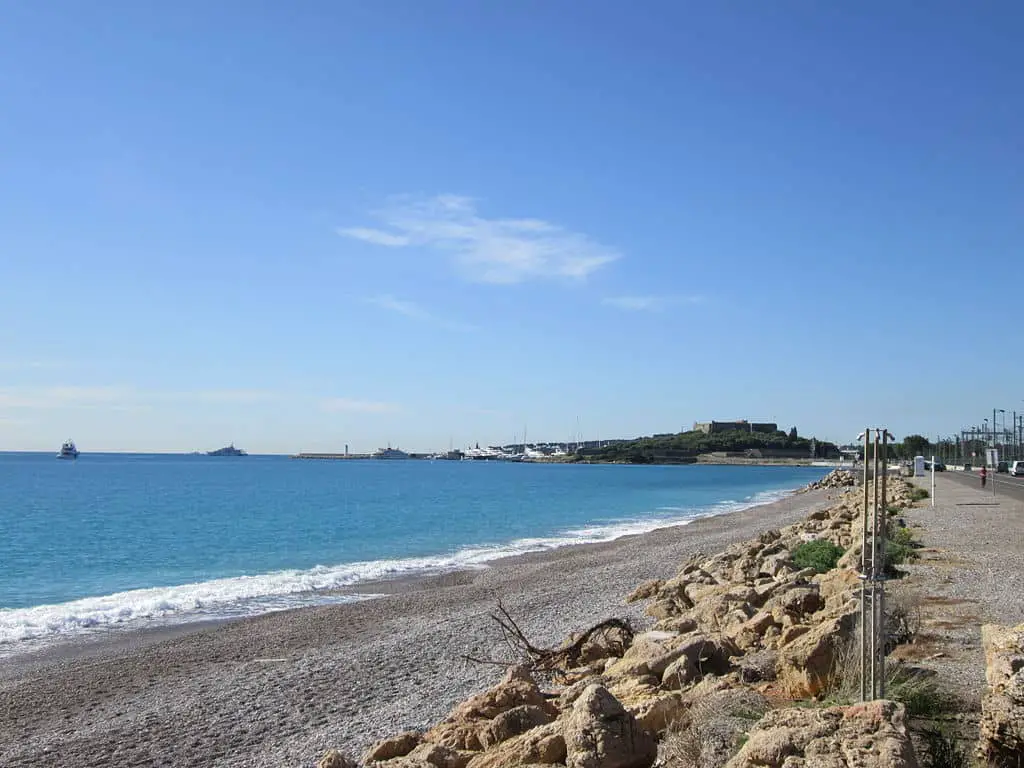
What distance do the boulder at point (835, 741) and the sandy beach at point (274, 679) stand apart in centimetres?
497

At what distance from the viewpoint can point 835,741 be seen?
4.62 m

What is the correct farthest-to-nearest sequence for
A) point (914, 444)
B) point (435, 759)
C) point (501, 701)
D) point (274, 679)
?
point (914, 444) < point (274, 679) < point (501, 701) < point (435, 759)

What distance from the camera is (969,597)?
11977 millimetres

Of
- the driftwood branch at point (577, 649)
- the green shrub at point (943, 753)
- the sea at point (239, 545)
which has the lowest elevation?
the sea at point (239, 545)

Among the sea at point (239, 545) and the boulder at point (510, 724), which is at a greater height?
the boulder at point (510, 724)

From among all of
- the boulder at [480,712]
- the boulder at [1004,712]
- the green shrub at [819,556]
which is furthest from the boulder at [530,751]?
the green shrub at [819,556]

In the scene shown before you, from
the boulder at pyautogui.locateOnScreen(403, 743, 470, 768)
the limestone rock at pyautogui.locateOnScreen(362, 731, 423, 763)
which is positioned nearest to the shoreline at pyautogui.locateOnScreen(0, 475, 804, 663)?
the limestone rock at pyautogui.locateOnScreen(362, 731, 423, 763)

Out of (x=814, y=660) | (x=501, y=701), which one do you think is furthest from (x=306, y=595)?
(x=814, y=660)

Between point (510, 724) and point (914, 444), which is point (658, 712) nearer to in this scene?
point (510, 724)

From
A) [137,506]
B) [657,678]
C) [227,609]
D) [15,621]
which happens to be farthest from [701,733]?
[137,506]

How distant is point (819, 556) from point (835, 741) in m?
12.9

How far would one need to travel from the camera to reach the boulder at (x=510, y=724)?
22.2 ft

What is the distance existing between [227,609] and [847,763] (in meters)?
16.5

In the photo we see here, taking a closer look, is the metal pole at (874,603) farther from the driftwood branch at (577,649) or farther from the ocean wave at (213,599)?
the ocean wave at (213,599)
